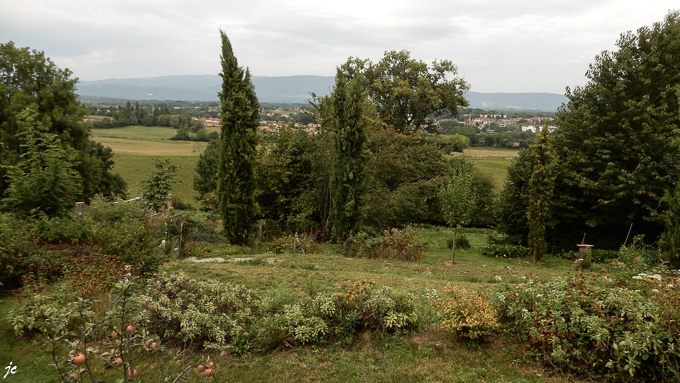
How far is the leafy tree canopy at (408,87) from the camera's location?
27062mm

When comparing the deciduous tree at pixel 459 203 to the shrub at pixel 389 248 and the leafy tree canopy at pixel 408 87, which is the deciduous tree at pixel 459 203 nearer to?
the shrub at pixel 389 248

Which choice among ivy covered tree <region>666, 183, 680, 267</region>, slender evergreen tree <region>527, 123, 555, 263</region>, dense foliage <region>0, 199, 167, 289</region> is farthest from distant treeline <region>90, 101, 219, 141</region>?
ivy covered tree <region>666, 183, 680, 267</region>

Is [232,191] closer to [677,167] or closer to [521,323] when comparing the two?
[521,323]

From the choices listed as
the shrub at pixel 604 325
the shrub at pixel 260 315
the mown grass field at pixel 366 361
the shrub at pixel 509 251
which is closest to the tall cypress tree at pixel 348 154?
the shrub at pixel 509 251

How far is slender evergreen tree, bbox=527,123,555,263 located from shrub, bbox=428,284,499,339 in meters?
9.38

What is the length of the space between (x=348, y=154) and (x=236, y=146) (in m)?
4.62

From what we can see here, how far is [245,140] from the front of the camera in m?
14.2

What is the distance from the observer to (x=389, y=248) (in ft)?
45.2

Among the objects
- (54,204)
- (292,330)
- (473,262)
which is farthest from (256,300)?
(473,262)

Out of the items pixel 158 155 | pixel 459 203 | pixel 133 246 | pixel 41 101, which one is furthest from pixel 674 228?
pixel 158 155

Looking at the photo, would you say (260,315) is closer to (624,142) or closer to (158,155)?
(624,142)

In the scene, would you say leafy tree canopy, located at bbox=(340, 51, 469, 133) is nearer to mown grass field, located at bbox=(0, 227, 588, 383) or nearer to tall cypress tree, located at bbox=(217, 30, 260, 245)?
tall cypress tree, located at bbox=(217, 30, 260, 245)

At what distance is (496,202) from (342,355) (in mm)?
14263

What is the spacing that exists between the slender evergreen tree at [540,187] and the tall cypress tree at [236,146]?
10981 mm
